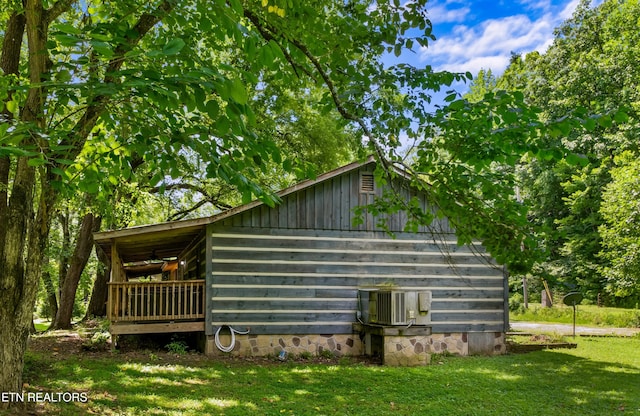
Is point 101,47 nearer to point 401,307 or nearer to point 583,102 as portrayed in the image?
point 401,307

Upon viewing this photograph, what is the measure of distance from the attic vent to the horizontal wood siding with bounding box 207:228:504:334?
1.97ft

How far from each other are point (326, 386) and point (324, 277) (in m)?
4.10

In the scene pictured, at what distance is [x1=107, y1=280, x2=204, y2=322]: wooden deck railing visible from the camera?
38.9ft

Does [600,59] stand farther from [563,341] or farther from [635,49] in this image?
[563,341]

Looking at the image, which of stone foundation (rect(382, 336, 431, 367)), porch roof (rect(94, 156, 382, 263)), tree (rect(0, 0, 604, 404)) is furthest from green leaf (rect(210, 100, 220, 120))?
stone foundation (rect(382, 336, 431, 367))

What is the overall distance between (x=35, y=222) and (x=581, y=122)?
599 cm

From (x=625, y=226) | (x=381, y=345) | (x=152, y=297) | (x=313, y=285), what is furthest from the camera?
(x=625, y=226)

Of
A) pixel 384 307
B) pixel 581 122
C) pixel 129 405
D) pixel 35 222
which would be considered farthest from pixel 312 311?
pixel 581 122

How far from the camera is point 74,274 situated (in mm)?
17562

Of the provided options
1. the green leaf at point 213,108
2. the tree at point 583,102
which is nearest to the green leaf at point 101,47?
the green leaf at point 213,108

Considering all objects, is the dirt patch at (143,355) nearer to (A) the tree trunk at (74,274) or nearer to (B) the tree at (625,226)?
(A) the tree trunk at (74,274)

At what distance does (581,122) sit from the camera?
166 inches

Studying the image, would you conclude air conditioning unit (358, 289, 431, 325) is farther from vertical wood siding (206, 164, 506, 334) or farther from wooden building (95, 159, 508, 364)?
vertical wood siding (206, 164, 506, 334)

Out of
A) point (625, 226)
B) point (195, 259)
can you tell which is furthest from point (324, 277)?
point (625, 226)
